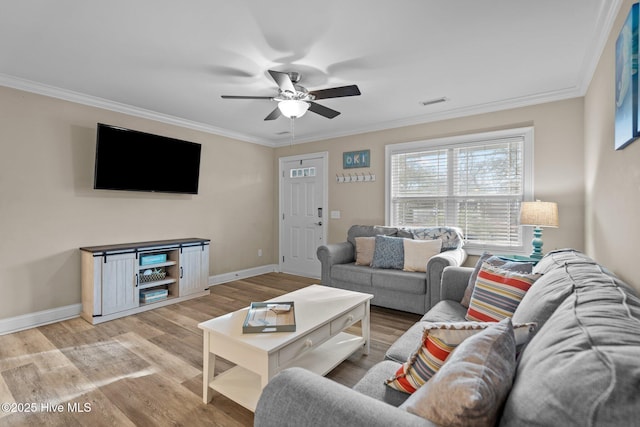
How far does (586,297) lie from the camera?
0.98 metres

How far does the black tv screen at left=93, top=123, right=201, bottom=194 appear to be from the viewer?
3438 millimetres

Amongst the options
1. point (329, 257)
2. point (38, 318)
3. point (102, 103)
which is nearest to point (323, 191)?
point (329, 257)

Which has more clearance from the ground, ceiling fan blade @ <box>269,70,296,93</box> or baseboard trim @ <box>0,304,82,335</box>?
ceiling fan blade @ <box>269,70,296,93</box>

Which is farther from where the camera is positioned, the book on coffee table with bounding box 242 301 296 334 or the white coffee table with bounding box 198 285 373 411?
the book on coffee table with bounding box 242 301 296 334

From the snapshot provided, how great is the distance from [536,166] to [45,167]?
5.33m

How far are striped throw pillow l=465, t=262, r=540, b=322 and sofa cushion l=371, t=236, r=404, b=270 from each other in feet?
5.34

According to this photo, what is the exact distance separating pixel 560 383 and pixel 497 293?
4.32 ft

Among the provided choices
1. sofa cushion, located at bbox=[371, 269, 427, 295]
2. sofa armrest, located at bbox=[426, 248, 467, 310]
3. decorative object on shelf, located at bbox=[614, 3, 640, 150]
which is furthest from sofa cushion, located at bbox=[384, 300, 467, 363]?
decorative object on shelf, located at bbox=[614, 3, 640, 150]

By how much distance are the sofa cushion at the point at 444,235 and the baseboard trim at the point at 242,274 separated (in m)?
2.92

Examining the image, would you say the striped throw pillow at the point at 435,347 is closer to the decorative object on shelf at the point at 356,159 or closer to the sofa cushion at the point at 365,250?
the sofa cushion at the point at 365,250

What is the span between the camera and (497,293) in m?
1.80

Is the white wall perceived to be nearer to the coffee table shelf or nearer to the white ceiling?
the white ceiling

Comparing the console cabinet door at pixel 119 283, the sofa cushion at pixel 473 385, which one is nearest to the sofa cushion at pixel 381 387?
the sofa cushion at pixel 473 385

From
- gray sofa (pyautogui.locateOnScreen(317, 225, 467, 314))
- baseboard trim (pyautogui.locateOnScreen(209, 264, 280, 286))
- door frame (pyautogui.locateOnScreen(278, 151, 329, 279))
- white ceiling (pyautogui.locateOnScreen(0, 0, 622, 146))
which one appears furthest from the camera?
door frame (pyautogui.locateOnScreen(278, 151, 329, 279))
